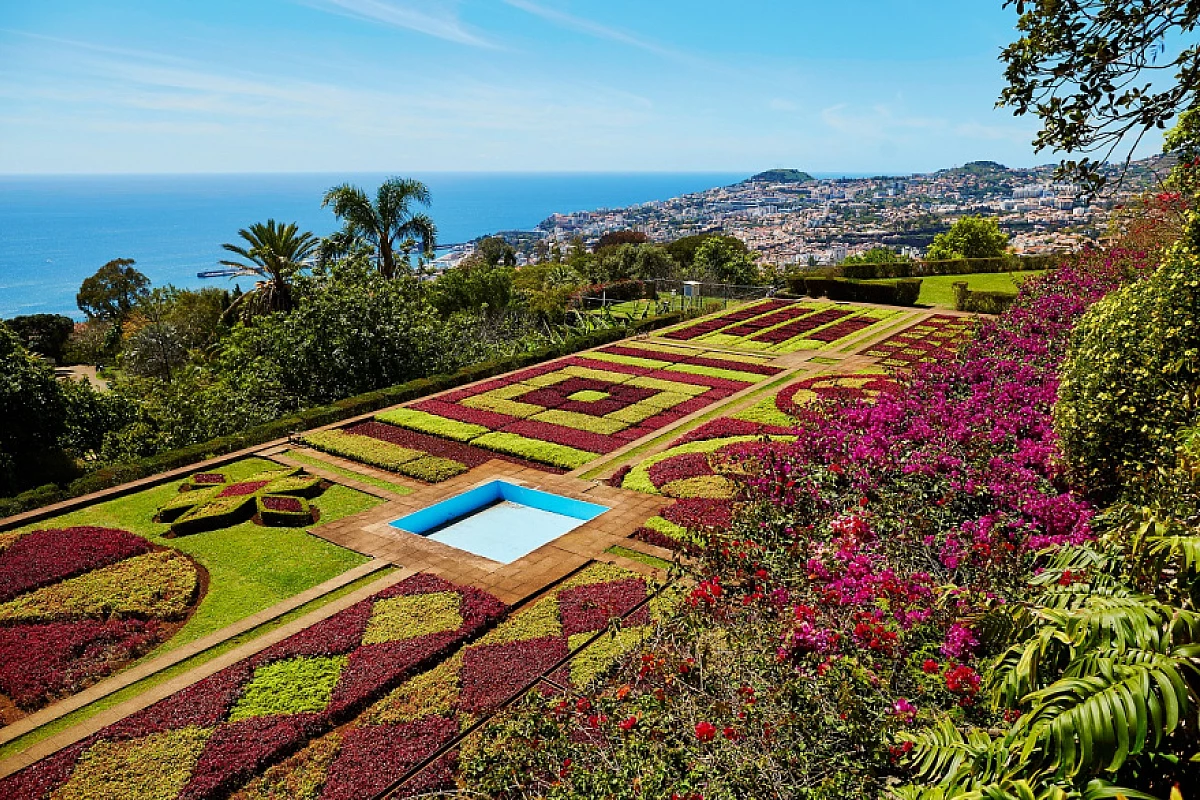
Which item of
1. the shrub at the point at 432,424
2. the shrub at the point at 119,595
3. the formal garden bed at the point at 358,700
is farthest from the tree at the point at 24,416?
the formal garden bed at the point at 358,700

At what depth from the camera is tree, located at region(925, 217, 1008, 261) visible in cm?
4803

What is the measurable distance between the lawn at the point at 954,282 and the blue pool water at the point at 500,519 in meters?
25.9

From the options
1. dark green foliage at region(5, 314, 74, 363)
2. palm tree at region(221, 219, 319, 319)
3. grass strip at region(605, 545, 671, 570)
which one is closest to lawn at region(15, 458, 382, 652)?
grass strip at region(605, 545, 671, 570)

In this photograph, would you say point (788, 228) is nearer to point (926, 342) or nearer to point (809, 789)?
point (926, 342)

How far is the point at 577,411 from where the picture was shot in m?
19.9

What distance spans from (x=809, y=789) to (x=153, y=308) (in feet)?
145

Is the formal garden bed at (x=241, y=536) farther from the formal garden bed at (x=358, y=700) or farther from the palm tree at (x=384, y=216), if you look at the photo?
the palm tree at (x=384, y=216)

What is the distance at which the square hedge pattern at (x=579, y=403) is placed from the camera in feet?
57.6

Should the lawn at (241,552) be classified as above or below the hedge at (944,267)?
below

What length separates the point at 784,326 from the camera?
2997 centimetres

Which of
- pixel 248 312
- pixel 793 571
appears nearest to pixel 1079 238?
pixel 793 571

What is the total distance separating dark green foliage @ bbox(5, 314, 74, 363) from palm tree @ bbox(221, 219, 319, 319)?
26.6 meters

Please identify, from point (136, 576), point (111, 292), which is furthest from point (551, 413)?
point (111, 292)

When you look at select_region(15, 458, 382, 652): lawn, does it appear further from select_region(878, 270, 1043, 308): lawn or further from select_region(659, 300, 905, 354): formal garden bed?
select_region(878, 270, 1043, 308): lawn
